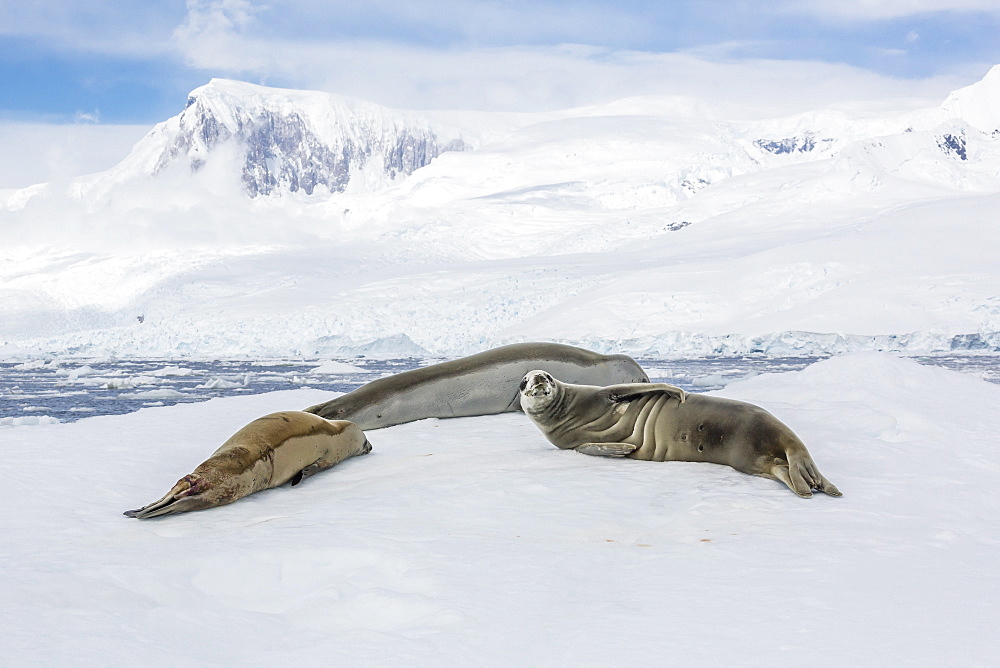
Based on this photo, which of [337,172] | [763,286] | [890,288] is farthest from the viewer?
Answer: [337,172]

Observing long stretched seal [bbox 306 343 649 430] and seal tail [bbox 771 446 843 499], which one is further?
long stretched seal [bbox 306 343 649 430]

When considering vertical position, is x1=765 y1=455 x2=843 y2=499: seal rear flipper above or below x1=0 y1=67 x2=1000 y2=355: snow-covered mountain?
below

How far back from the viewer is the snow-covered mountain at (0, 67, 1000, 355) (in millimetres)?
22516

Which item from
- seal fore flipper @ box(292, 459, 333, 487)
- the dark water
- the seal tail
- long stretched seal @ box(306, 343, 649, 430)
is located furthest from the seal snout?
the dark water

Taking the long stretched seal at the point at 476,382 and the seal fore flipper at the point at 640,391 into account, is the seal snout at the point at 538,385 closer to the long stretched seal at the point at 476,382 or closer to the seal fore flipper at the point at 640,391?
the seal fore flipper at the point at 640,391

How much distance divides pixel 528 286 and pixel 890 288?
11.5 metres

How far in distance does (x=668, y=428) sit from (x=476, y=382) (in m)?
1.91

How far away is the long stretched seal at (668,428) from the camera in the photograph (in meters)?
3.15

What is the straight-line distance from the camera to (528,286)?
28.9 m

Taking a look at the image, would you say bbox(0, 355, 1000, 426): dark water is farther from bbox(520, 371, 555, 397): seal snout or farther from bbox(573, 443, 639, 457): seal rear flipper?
bbox(573, 443, 639, 457): seal rear flipper

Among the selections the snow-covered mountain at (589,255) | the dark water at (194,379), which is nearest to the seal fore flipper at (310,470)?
the dark water at (194,379)

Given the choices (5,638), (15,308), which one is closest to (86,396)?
(5,638)

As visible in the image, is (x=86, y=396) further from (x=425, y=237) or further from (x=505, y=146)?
(x=505, y=146)

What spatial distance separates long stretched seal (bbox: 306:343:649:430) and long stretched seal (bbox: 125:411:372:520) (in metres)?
1.12
